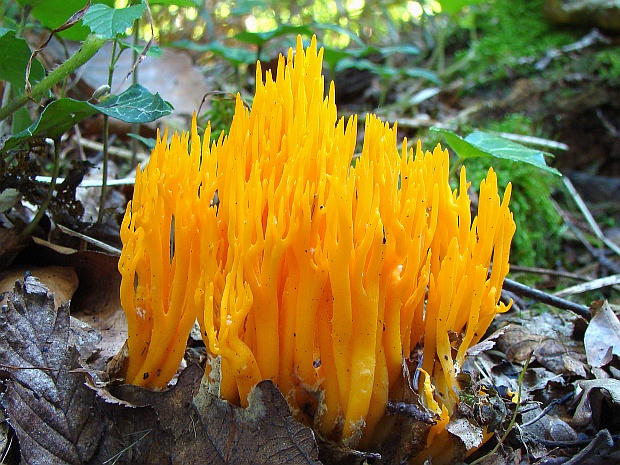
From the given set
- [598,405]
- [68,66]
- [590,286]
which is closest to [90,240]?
[68,66]

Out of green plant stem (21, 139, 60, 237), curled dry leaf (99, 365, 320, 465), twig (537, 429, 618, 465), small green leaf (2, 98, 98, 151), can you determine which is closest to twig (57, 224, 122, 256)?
green plant stem (21, 139, 60, 237)

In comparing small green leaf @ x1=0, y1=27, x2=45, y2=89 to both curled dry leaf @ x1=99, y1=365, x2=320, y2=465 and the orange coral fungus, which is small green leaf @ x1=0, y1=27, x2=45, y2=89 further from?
curled dry leaf @ x1=99, y1=365, x2=320, y2=465

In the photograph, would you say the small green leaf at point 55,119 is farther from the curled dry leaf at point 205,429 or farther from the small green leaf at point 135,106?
the curled dry leaf at point 205,429

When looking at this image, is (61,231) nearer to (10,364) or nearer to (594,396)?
(10,364)

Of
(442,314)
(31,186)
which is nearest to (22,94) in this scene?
(31,186)

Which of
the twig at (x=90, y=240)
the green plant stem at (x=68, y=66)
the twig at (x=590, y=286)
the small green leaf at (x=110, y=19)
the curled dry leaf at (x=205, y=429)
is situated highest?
the small green leaf at (x=110, y=19)

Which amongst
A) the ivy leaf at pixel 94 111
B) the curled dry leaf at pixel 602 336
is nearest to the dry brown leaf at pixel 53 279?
the ivy leaf at pixel 94 111

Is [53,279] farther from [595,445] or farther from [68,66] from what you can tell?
[595,445]
